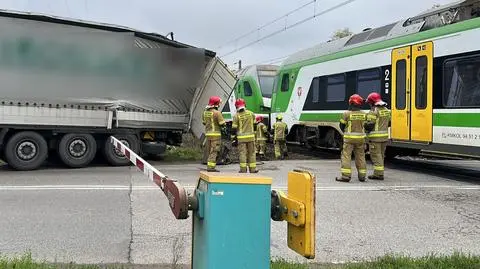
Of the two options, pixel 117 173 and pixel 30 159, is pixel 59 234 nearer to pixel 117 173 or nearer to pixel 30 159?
pixel 117 173

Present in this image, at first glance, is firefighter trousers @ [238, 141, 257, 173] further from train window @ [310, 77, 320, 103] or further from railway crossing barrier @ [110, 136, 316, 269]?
railway crossing barrier @ [110, 136, 316, 269]

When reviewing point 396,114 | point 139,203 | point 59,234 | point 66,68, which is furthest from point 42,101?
point 396,114

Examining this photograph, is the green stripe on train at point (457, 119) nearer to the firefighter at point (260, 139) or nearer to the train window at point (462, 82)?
the train window at point (462, 82)

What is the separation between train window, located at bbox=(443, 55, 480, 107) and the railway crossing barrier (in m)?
8.58

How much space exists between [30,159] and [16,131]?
67 cm

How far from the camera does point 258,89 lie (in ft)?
74.0

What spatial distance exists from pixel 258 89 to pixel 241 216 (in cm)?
1972

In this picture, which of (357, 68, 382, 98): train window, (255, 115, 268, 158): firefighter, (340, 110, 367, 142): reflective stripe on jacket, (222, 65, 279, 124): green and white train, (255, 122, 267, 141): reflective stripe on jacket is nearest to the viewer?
(340, 110, 367, 142): reflective stripe on jacket

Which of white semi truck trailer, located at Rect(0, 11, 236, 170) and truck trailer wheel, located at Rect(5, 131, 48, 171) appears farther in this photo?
truck trailer wheel, located at Rect(5, 131, 48, 171)

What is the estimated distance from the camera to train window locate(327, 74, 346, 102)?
15.0 metres

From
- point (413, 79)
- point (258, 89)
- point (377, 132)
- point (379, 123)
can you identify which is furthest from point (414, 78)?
point (258, 89)

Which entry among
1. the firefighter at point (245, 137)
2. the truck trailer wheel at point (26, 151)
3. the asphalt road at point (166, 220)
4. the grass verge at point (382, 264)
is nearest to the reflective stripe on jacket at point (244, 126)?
the firefighter at point (245, 137)

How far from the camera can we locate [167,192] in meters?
3.45

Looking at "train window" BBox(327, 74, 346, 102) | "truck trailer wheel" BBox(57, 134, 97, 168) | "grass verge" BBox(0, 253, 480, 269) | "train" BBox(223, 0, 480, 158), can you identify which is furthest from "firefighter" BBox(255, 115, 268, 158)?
"grass verge" BBox(0, 253, 480, 269)
